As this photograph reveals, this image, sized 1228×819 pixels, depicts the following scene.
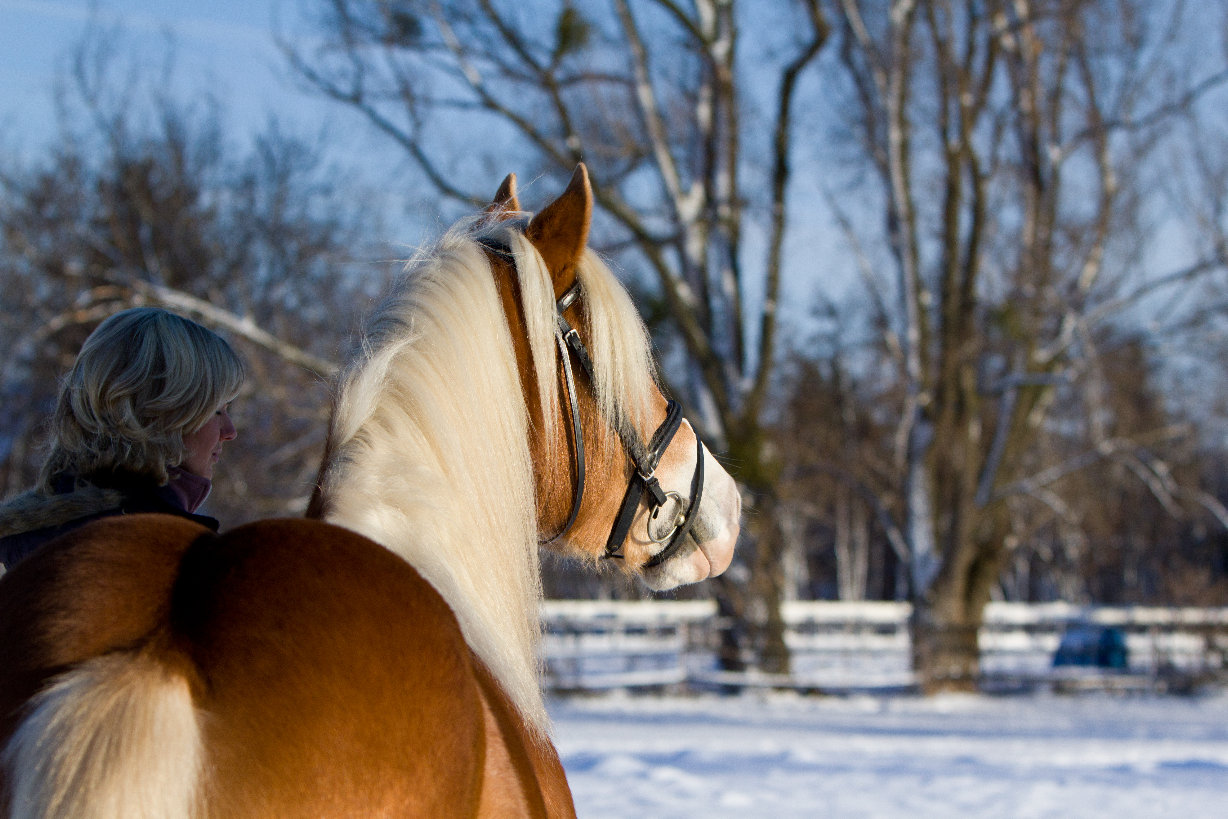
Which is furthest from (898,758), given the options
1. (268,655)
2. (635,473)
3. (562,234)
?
(268,655)

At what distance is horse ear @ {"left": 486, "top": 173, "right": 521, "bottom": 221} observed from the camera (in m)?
1.83

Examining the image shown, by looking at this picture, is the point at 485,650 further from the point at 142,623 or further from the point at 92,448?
the point at 92,448

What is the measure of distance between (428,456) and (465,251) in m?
0.38

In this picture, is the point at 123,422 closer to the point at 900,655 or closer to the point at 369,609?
the point at 369,609

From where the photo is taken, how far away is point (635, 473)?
1.79 m

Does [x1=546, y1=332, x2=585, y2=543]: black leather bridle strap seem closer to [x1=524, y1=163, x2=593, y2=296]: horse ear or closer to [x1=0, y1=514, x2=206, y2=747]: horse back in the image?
[x1=524, y1=163, x2=593, y2=296]: horse ear

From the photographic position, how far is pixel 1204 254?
40.9 feet

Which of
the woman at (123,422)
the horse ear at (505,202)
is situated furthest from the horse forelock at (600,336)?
the woman at (123,422)

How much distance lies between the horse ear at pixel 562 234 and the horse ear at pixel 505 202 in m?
0.15

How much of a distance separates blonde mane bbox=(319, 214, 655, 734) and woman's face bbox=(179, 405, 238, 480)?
0.24 m

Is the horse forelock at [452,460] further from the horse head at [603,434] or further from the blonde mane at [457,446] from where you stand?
the horse head at [603,434]

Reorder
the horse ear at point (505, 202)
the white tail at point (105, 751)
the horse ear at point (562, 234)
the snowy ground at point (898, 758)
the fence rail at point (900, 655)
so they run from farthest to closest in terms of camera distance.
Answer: the fence rail at point (900, 655) < the snowy ground at point (898, 758) < the horse ear at point (505, 202) < the horse ear at point (562, 234) < the white tail at point (105, 751)

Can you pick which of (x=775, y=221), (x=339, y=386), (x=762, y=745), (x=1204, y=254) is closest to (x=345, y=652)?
(x=339, y=386)

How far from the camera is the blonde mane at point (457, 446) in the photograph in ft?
4.42
